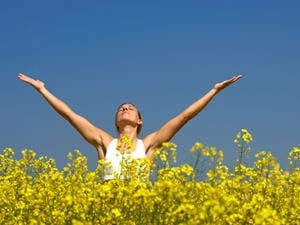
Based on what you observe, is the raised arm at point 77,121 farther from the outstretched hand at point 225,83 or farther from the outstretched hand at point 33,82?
the outstretched hand at point 225,83

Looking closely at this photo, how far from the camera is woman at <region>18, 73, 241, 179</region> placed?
785 centimetres

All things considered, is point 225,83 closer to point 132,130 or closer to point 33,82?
point 132,130

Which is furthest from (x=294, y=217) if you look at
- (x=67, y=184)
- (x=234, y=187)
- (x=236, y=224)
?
(x=67, y=184)

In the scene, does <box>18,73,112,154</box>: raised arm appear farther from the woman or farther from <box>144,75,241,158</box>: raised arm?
<box>144,75,241,158</box>: raised arm

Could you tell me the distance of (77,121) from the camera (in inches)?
334

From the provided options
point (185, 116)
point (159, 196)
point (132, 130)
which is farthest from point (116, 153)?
point (159, 196)

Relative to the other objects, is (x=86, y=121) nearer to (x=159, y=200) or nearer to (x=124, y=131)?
(x=124, y=131)

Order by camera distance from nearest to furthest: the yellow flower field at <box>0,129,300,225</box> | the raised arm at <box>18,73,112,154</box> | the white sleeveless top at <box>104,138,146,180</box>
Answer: the yellow flower field at <box>0,129,300,225</box>
the white sleeveless top at <box>104,138,146,180</box>
the raised arm at <box>18,73,112,154</box>

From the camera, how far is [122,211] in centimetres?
481

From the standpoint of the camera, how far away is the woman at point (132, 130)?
25.7ft

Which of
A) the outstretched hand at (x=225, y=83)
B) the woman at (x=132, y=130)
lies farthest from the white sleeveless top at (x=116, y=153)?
the outstretched hand at (x=225, y=83)

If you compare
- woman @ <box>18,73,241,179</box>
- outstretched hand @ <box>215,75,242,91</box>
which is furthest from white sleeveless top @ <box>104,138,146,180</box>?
outstretched hand @ <box>215,75,242,91</box>

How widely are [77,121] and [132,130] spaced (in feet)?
2.82

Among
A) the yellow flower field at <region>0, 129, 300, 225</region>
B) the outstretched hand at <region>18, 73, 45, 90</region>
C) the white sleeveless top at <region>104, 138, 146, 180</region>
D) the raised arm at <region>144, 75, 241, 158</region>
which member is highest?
the outstretched hand at <region>18, 73, 45, 90</region>
